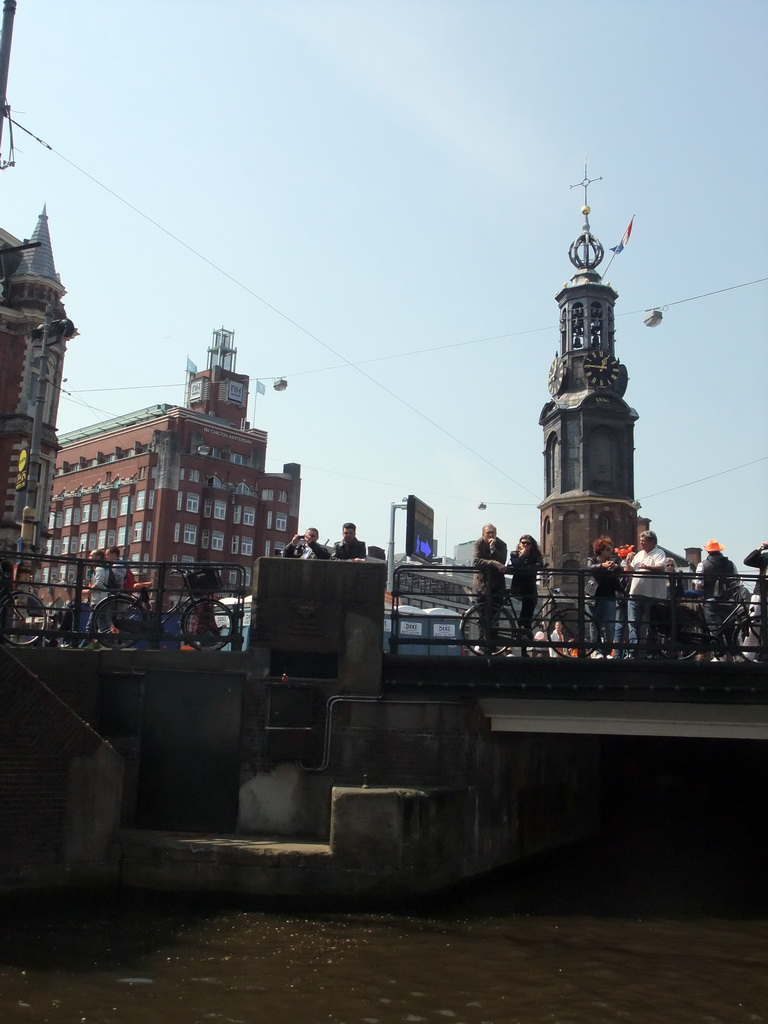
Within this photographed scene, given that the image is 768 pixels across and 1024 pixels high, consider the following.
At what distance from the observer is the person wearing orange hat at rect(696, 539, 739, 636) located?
12.3m

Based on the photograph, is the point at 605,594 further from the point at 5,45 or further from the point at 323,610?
the point at 5,45

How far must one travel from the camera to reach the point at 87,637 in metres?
12.6

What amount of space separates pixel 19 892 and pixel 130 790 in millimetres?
2170

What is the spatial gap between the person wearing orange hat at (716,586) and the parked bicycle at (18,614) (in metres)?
7.98

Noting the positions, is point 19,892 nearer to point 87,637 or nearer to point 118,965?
point 118,965

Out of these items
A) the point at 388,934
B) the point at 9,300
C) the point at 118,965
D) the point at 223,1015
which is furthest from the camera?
the point at 9,300

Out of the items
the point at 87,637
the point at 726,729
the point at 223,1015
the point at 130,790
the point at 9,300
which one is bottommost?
the point at 223,1015

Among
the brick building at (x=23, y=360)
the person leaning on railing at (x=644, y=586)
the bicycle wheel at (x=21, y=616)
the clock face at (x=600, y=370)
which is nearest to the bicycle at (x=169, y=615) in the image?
the bicycle wheel at (x=21, y=616)

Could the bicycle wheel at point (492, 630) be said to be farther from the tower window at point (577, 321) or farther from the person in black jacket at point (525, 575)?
the tower window at point (577, 321)

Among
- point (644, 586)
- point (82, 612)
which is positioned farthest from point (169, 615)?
point (644, 586)

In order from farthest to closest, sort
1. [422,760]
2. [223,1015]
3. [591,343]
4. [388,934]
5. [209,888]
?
[591,343] → [422,760] → [209,888] → [388,934] → [223,1015]

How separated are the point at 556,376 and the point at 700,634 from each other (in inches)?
2308

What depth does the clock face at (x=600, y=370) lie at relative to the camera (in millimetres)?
67562

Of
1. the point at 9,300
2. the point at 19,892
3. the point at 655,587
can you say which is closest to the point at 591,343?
the point at 9,300
